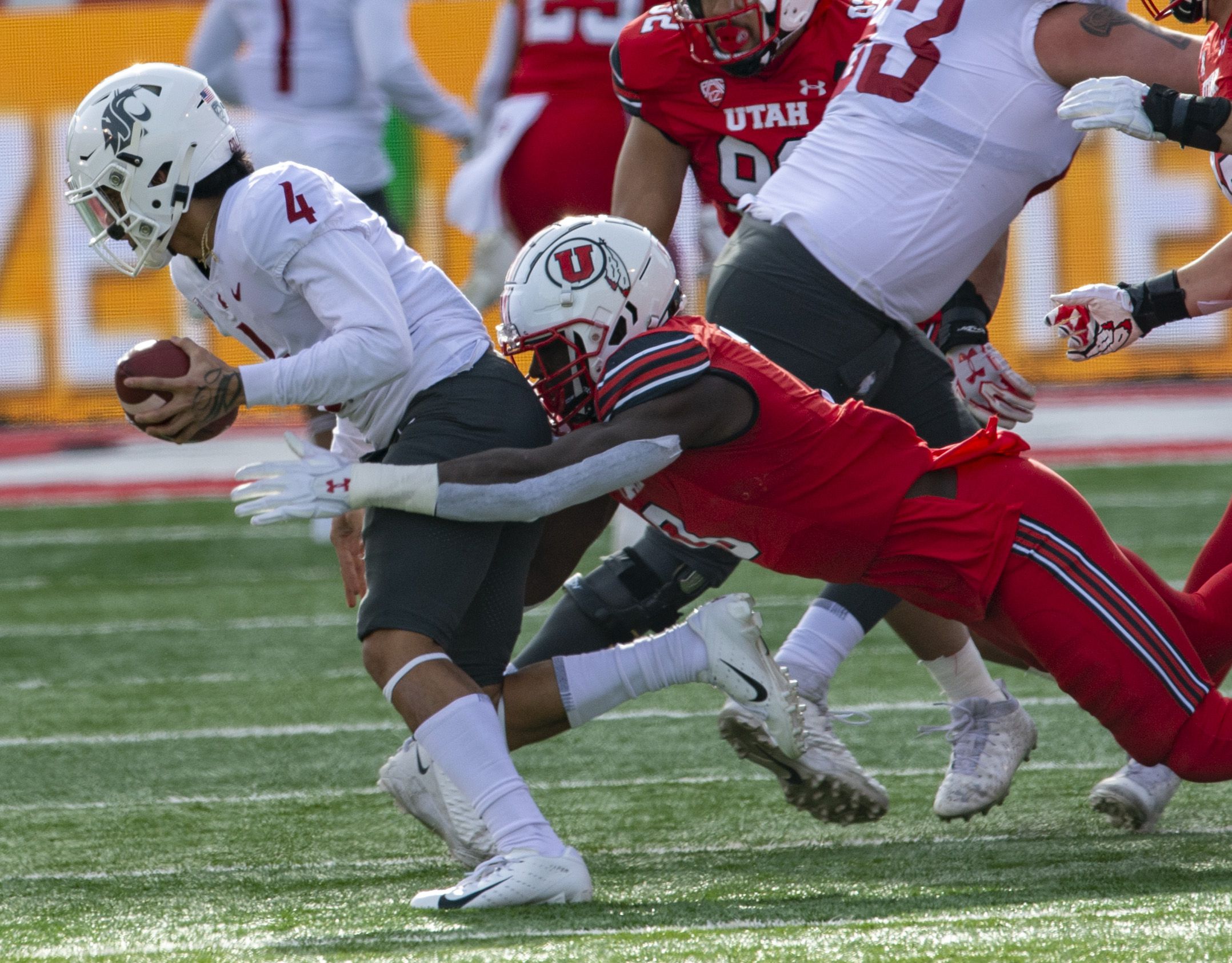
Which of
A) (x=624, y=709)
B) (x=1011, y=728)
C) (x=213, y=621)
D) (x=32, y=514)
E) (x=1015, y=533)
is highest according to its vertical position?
(x=1015, y=533)

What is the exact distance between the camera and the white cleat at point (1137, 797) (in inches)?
115

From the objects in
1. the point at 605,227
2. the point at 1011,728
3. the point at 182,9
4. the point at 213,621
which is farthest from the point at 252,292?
the point at 182,9

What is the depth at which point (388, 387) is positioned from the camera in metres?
2.88

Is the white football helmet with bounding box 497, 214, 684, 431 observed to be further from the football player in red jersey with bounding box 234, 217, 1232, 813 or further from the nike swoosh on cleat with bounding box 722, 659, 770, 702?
the nike swoosh on cleat with bounding box 722, 659, 770, 702

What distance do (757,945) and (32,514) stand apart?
5.83 m

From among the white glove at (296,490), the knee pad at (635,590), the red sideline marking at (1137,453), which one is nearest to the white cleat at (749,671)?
the knee pad at (635,590)

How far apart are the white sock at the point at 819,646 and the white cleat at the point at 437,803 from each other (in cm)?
75

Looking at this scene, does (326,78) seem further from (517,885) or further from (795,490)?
(517,885)

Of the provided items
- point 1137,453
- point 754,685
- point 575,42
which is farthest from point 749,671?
point 1137,453

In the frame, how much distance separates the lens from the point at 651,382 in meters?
2.63

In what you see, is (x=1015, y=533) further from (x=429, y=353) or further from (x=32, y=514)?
(x=32, y=514)

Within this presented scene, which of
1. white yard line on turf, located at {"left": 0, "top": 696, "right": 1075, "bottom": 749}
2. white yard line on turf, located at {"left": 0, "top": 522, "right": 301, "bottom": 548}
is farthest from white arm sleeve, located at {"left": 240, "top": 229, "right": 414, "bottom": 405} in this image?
white yard line on turf, located at {"left": 0, "top": 522, "right": 301, "bottom": 548}

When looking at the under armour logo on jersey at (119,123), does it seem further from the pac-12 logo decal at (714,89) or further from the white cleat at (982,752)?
the white cleat at (982,752)

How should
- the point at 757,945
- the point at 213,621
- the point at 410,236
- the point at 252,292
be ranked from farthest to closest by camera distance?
the point at 410,236 < the point at 213,621 < the point at 252,292 < the point at 757,945
